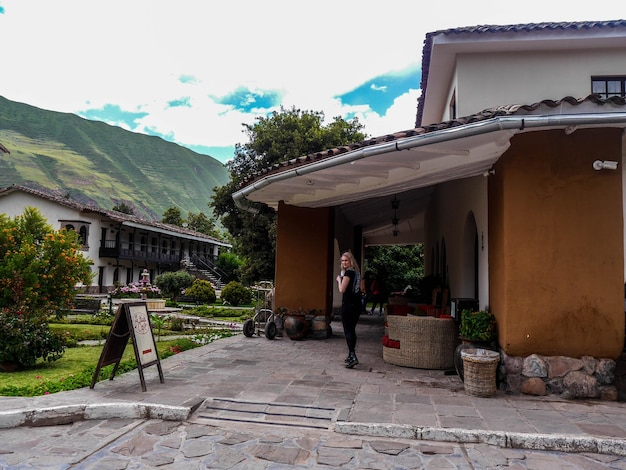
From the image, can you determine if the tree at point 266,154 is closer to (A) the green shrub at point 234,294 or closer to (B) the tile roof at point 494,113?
(A) the green shrub at point 234,294

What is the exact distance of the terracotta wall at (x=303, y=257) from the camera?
30.4 ft

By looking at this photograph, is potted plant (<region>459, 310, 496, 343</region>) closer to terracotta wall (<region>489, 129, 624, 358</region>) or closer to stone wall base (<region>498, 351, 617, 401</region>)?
terracotta wall (<region>489, 129, 624, 358</region>)

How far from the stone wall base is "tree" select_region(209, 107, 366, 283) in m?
13.5

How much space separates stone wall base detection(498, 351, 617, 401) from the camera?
4.91m

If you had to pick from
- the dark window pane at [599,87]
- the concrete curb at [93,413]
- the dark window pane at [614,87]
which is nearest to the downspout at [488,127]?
the concrete curb at [93,413]

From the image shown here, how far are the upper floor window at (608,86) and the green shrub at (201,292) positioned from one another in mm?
18613

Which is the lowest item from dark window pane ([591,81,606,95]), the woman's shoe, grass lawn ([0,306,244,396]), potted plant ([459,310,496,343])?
grass lawn ([0,306,244,396])

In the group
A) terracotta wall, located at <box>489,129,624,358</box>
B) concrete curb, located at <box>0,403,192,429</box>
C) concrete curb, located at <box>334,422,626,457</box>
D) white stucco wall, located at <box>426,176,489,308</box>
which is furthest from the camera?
white stucco wall, located at <box>426,176,489,308</box>

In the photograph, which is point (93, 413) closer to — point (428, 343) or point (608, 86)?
point (428, 343)

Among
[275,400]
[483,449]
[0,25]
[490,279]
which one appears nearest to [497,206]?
[490,279]

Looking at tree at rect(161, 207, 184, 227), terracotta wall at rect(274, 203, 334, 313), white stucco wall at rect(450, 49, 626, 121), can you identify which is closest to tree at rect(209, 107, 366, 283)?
terracotta wall at rect(274, 203, 334, 313)

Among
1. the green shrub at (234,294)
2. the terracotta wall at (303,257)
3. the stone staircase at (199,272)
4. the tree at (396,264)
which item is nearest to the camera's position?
the terracotta wall at (303,257)

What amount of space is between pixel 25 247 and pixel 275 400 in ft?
21.0

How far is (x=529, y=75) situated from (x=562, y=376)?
607cm
